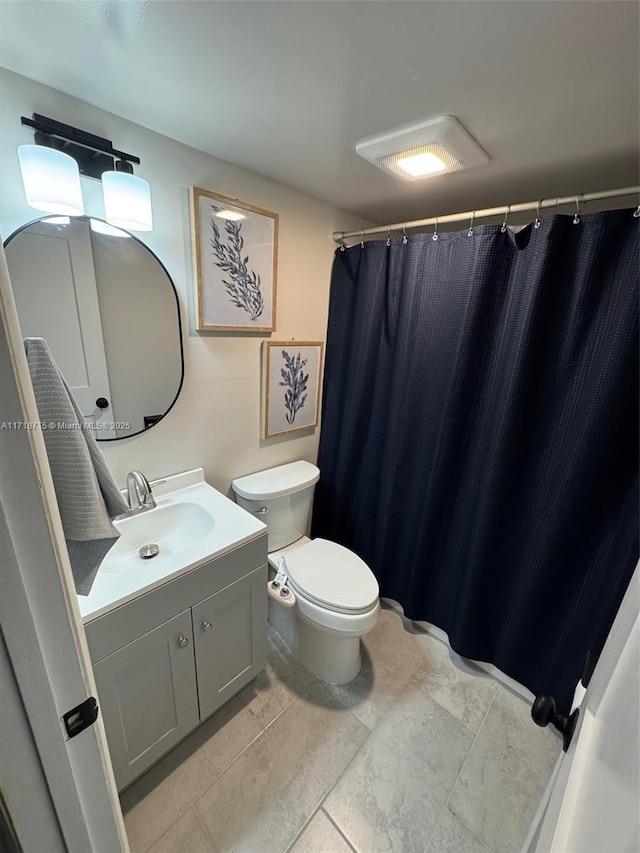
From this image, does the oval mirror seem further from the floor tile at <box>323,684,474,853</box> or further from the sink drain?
the floor tile at <box>323,684,474,853</box>

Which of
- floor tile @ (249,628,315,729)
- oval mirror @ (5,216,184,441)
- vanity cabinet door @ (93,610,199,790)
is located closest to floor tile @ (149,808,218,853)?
vanity cabinet door @ (93,610,199,790)

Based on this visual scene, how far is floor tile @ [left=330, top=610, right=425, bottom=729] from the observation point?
143cm

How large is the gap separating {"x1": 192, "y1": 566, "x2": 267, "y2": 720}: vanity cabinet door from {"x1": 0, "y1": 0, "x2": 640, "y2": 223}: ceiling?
1.48 meters

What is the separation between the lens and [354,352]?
182 centimetres

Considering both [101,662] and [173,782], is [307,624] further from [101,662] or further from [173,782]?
[101,662]

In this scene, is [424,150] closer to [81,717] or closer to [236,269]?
[236,269]

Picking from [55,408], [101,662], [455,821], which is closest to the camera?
[55,408]

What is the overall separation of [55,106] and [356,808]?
7.64 ft

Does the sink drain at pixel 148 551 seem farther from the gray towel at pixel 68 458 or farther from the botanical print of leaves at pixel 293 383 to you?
the botanical print of leaves at pixel 293 383

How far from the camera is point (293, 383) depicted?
1796 mm

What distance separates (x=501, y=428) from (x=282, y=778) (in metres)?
1.49

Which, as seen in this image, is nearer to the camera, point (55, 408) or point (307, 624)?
point (55, 408)

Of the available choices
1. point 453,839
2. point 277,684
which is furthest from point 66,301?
point 453,839

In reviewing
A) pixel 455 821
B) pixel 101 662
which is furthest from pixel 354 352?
pixel 455 821
